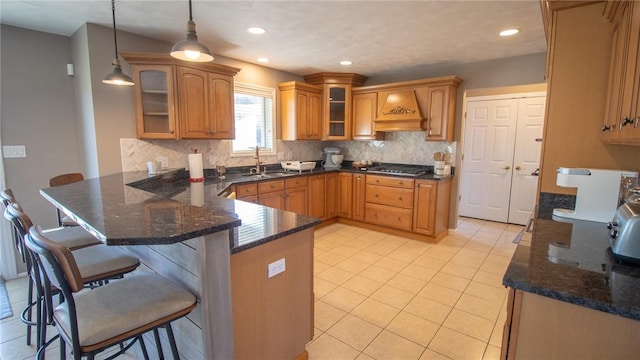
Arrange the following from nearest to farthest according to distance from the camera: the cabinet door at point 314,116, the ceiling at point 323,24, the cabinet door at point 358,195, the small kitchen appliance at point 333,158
Result: the ceiling at point 323,24 < the cabinet door at point 358,195 < the cabinet door at point 314,116 < the small kitchen appliance at point 333,158

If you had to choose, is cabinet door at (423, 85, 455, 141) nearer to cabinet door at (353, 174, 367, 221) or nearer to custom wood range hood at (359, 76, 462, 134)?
custom wood range hood at (359, 76, 462, 134)

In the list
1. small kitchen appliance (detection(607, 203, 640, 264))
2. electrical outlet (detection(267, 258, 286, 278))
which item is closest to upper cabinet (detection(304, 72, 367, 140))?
electrical outlet (detection(267, 258, 286, 278))

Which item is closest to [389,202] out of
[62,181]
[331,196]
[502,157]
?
[331,196]

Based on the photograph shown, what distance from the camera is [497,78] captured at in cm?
405

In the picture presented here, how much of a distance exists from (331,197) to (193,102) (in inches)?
99.9

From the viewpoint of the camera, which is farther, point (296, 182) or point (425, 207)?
point (296, 182)

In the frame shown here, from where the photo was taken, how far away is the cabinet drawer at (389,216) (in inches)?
171

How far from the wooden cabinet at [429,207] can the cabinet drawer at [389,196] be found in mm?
103

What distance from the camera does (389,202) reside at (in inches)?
177

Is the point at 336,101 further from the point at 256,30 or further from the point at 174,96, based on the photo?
the point at 174,96

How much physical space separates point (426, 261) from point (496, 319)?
1188mm

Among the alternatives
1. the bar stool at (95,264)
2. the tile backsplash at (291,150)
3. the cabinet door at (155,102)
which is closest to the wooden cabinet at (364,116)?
the tile backsplash at (291,150)

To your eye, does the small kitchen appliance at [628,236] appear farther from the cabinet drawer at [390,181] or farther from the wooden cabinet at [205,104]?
the wooden cabinet at [205,104]

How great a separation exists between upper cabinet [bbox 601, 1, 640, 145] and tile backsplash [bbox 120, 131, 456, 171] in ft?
9.02
